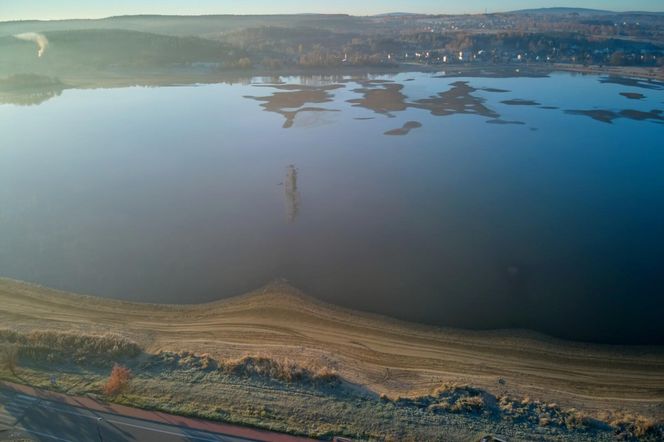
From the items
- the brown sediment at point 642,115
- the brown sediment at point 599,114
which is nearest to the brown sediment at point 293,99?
the brown sediment at point 599,114

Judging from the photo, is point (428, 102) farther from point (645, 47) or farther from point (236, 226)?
point (645, 47)

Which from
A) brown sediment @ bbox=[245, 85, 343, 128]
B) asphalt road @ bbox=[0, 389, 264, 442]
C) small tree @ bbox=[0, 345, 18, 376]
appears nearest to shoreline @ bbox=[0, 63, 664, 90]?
brown sediment @ bbox=[245, 85, 343, 128]

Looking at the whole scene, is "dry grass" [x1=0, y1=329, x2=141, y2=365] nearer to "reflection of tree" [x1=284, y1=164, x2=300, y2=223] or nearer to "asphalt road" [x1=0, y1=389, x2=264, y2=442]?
"asphalt road" [x1=0, y1=389, x2=264, y2=442]

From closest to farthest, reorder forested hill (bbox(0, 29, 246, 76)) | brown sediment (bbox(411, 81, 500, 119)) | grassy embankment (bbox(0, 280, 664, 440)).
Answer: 1. grassy embankment (bbox(0, 280, 664, 440))
2. brown sediment (bbox(411, 81, 500, 119))
3. forested hill (bbox(0, 29, 246, 76))

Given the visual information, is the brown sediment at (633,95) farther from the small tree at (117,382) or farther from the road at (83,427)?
the small tree at (117,382)

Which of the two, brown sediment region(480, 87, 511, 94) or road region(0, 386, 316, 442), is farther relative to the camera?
brown sediment region(480, 87, 511, 94)

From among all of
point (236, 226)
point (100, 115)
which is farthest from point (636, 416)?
point (100, 115)

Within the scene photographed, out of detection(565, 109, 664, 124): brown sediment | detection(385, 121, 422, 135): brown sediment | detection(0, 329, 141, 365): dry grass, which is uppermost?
detection(565, 109, 664, 124): brown sediment
